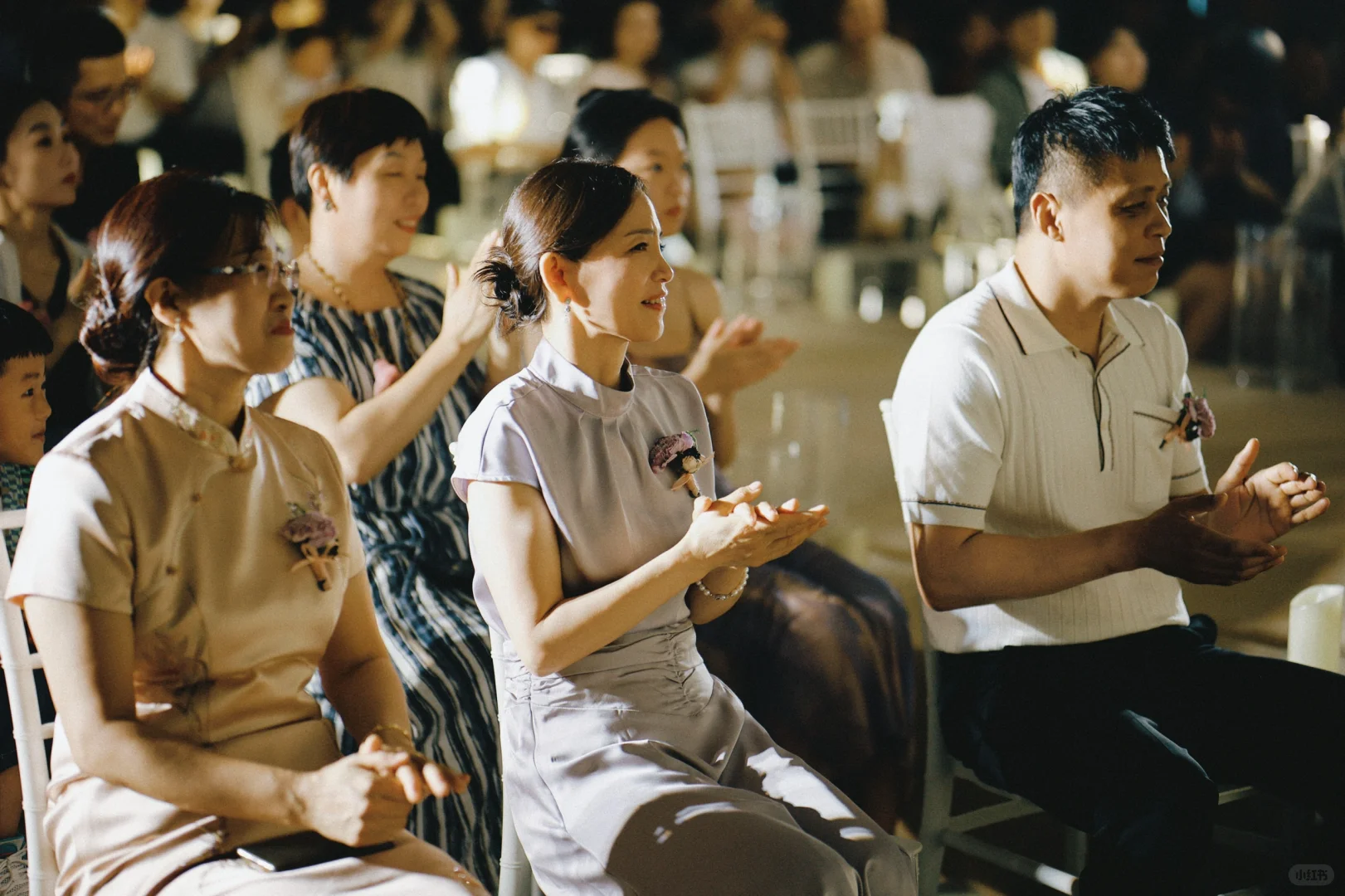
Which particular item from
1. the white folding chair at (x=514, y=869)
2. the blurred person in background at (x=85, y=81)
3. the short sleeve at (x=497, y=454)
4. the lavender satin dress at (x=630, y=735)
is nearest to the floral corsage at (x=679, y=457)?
the lavender satin dress at (x=630, y=735)

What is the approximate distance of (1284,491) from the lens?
1.66 metres

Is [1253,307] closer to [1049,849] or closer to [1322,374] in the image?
[1322,374]

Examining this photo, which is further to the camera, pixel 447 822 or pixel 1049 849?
pixel 1049 849

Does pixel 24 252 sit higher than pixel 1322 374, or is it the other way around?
pixel 24 252

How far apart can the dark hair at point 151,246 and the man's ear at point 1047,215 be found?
3.33 feet

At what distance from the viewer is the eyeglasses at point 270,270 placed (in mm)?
1255

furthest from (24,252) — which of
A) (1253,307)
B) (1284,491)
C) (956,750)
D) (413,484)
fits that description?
(1253,307)

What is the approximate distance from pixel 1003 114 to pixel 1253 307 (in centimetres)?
197

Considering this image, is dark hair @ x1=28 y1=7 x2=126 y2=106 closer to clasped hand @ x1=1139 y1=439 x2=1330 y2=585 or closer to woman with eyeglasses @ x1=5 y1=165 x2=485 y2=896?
woman with eyeglasses @ x1=5 y1=165 x2=485 y2=896

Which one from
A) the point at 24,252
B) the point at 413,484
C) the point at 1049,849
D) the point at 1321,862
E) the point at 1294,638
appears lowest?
the point at 1049,849

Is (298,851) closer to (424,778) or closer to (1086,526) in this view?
(424,778)

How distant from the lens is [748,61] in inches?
296

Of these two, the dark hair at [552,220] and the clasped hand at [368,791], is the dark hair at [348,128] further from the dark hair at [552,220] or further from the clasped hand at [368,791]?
the clasped hand at [368,791]

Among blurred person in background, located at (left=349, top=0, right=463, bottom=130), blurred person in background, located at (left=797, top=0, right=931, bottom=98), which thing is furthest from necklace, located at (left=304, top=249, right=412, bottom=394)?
blurred person in background, located at (left=797, top=0, right=931, bottom=98)
